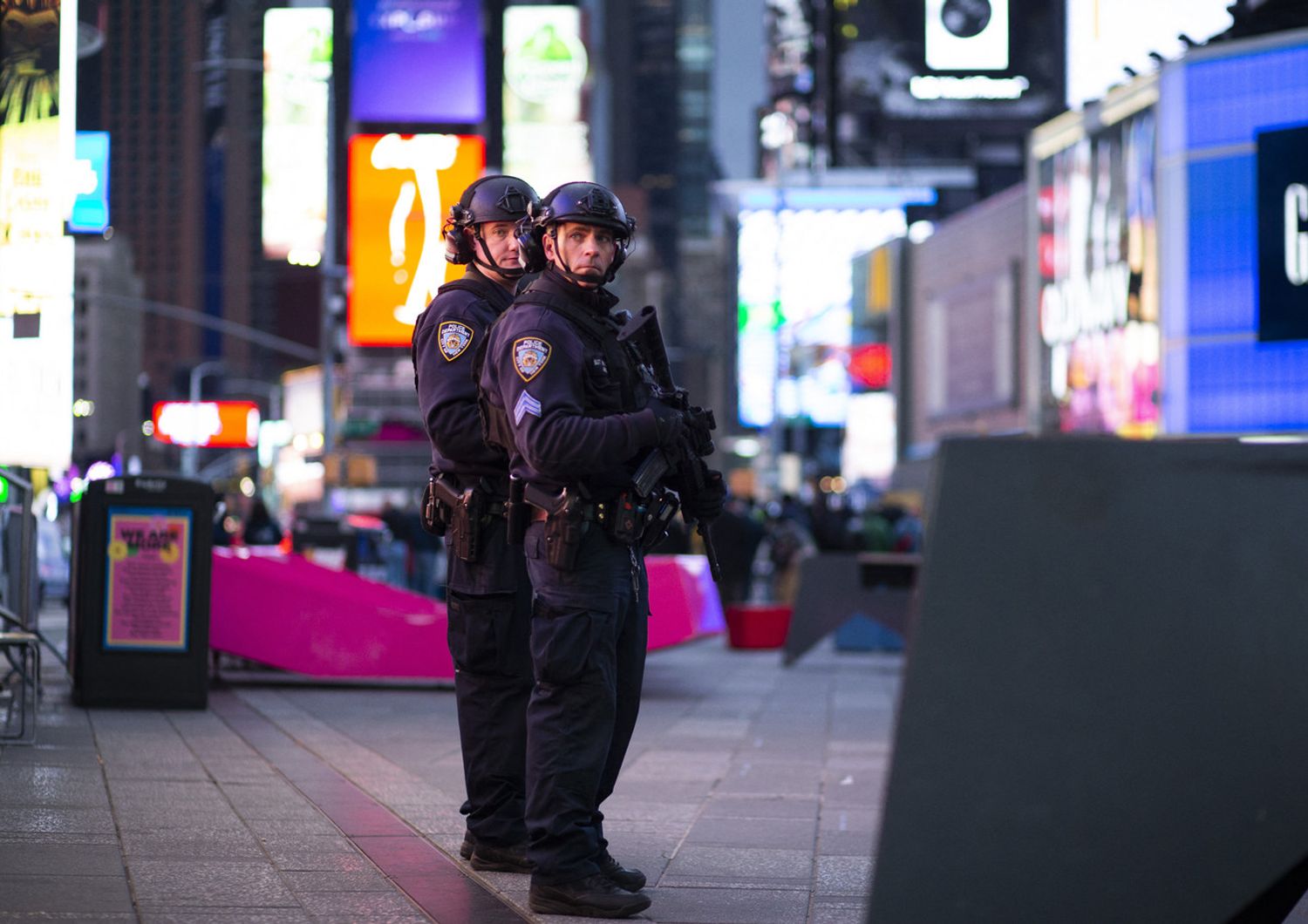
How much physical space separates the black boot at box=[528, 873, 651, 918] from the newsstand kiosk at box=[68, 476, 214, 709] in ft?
18.8

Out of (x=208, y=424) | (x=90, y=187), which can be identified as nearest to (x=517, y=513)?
(x=90, y=187)

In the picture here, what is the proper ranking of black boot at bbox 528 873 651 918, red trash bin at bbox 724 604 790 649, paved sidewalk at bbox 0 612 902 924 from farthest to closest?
red trash bin at bbox 724 604 790 649 → paved sidewalk at bbox 0 612 902 924 → black boot at bbox 528 873 651 918

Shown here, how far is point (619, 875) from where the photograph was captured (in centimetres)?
523

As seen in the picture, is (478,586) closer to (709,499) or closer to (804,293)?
(709,499)

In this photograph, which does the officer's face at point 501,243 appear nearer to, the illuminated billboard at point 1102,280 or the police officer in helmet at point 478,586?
the police officer in helmet at point 478,586

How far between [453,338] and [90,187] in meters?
8.89

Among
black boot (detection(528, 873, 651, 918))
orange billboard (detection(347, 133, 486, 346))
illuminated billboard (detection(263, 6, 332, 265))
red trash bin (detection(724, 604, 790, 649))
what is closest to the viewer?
black boot (detection(528, 873, 651, 918))

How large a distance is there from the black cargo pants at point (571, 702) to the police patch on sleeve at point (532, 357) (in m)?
0.45

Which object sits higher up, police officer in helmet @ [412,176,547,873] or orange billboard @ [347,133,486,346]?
orange billboard @ [347,133,486,346]

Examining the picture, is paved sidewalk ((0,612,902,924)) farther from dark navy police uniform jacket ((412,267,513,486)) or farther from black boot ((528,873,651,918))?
dark navy police uniform jacket ((412,267,513,486))

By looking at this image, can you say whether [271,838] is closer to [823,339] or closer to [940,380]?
[940,380]

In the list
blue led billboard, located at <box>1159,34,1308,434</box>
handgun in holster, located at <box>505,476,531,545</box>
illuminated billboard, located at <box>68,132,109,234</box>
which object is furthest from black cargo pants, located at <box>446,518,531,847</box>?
blue led billboard, located at <box>1159,34,1308,434</box>

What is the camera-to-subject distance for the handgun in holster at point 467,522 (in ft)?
18.8

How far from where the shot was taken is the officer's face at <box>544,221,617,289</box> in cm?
530
